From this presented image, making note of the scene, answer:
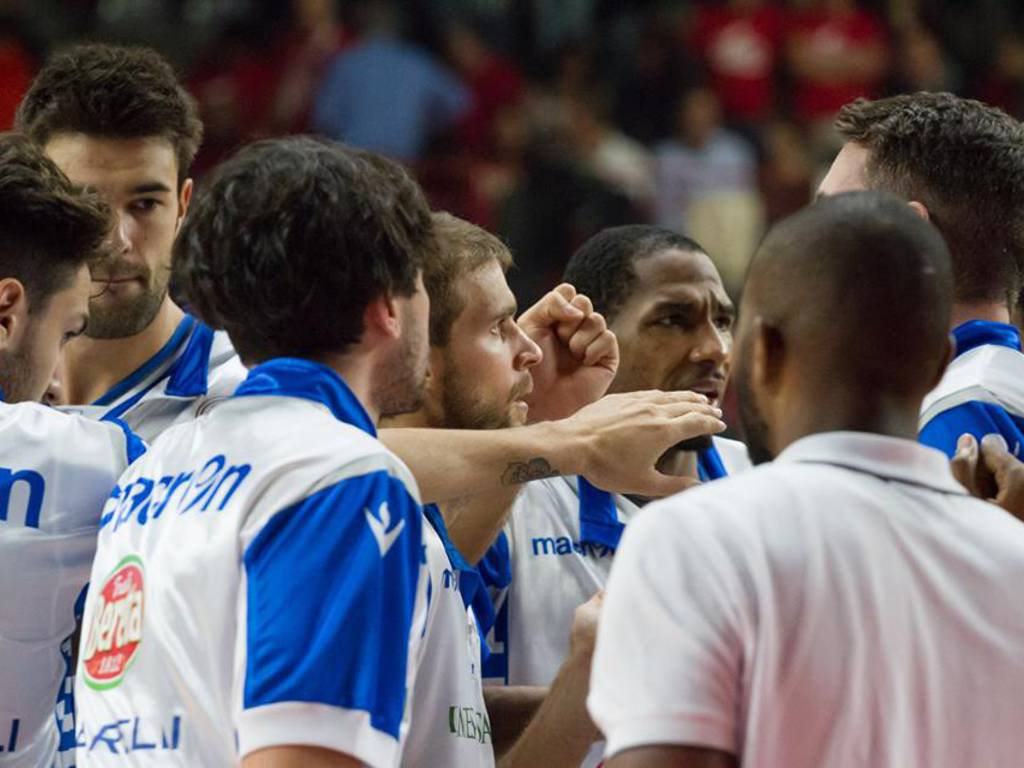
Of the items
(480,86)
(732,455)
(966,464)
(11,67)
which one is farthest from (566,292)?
(480,86)

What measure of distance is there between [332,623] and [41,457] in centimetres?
101

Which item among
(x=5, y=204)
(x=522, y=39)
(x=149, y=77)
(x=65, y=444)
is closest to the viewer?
(x=65, y=444)

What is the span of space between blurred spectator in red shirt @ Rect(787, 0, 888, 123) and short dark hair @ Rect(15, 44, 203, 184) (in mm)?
8133

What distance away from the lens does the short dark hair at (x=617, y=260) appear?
4.82m

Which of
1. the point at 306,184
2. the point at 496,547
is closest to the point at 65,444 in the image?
the point at 306,184

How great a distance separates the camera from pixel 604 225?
35.6 feet

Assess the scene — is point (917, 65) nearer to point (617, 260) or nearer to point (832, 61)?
point (832, 61)

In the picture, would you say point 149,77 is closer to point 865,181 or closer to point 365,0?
point 865,181

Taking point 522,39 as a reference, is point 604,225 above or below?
below

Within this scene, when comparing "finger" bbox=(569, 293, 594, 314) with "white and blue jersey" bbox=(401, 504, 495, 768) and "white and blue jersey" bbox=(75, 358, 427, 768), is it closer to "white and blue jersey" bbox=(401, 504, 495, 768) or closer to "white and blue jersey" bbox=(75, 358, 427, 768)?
"white and blue jersey" bbox=(401, 504, 495, 768)

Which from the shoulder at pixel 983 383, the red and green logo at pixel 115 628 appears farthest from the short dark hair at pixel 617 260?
the red and green logo at pixel 115 628

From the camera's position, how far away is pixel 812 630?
2.13 metres

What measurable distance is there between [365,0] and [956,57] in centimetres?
462

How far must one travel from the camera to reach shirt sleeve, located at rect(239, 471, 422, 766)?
236 centimetres
